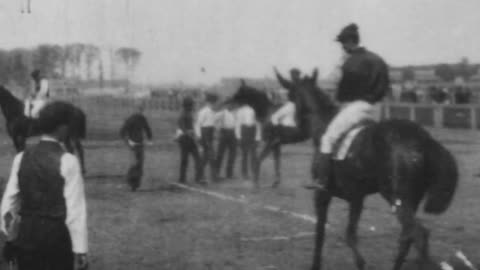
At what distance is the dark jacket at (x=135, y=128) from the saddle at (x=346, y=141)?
8.74 metres

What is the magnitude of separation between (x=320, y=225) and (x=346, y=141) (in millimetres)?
1014

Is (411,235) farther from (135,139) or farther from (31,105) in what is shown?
(31,105)

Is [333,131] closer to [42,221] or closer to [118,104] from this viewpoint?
[42,221]

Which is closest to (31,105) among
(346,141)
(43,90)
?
(43,90)

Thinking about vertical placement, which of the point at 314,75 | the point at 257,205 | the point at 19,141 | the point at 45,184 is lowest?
the point at 257,205

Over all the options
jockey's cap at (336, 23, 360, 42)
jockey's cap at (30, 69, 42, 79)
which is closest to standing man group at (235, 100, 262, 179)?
jockey's cap at (30, 69, 42, 79)

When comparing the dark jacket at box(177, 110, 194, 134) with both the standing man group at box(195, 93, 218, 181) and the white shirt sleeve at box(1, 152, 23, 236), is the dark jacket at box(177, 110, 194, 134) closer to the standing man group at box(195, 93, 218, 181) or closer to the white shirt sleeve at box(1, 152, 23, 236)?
the standing man group at box(195, 93, 218, 181)

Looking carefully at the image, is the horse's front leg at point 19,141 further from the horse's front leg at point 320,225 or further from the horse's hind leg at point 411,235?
the horse's hind leg at point 411,235

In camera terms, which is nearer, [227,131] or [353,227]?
[353,227]

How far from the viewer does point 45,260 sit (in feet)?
18.3

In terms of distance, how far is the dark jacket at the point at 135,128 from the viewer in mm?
17844

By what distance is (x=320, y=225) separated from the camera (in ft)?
32.2

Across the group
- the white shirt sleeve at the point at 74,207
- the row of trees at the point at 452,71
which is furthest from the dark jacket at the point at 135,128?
the row of trees at the point at 452,71

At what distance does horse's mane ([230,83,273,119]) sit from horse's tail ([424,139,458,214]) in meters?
9.62
